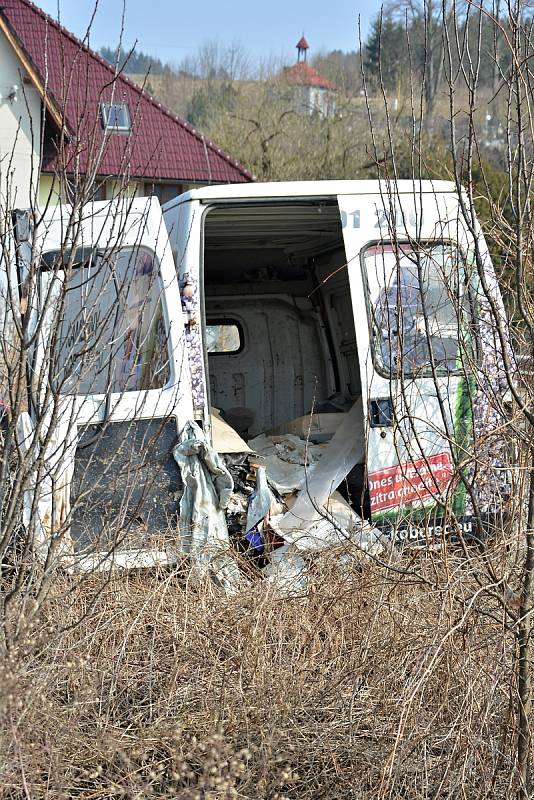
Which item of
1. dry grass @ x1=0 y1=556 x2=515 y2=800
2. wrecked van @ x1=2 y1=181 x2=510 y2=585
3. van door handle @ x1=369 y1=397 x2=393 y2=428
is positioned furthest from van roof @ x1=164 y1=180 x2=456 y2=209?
dry grass @ x1=0 y1=556 x2=515 y2=800

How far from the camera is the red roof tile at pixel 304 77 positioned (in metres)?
29.8

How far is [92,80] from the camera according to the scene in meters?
21.0

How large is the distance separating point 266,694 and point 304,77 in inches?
1160

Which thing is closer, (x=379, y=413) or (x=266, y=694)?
(x=266, y=694)

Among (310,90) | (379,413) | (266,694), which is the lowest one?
(266,694)

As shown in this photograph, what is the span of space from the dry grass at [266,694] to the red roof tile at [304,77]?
2652 cm

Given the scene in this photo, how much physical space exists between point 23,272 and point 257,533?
1.93 meters

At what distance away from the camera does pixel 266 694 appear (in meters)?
3.79

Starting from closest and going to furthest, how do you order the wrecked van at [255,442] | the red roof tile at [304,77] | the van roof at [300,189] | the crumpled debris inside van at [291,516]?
the wrecked van at [255,442], the crumpled debris inside van at [291,516], the van roof at [300,189], the red roof tile at [304,77]

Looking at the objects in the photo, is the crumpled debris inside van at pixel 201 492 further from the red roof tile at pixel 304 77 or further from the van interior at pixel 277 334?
the red roof tile at pixel 304 77

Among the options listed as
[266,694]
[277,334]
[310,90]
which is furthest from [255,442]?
[310,90]

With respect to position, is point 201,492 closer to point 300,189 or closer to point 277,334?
point 300,189

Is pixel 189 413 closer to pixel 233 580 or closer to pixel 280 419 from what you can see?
pixel 233 580

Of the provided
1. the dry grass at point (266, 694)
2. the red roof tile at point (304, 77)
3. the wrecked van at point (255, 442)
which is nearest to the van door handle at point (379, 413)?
the wrecked van at point (255, 442)
